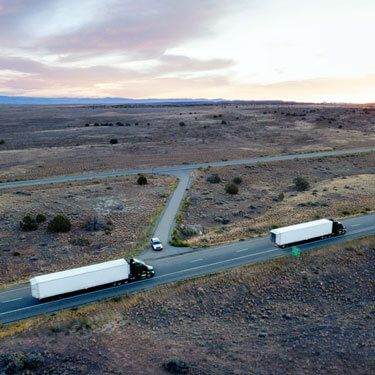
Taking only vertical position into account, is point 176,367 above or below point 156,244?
below

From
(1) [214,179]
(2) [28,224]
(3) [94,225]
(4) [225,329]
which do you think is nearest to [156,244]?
(3) [94,225]

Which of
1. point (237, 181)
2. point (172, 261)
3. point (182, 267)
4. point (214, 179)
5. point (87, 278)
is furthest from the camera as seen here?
point (214, 179)

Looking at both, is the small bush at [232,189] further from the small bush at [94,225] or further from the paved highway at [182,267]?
the small bush at [94,225]

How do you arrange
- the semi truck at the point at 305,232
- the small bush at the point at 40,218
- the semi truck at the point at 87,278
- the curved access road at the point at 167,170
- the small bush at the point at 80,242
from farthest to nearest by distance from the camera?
the curved access road at the point at 167,170
the small bush at the point at 40,218
the small bush at the point at 80,242
the semi truck at the point at 305,232
the semi truck at the point at 87,278

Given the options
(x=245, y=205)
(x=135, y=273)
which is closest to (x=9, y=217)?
(x=135, y=273)

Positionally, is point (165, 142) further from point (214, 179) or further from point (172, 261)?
point (172, 261)

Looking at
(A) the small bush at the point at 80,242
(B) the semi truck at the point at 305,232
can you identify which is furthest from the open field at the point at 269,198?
(A) the small bush at the point at 80,242

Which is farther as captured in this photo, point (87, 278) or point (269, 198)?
point (269, 198)
